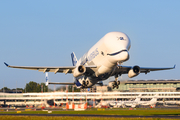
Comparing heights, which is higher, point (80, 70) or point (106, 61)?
point (106, 61)

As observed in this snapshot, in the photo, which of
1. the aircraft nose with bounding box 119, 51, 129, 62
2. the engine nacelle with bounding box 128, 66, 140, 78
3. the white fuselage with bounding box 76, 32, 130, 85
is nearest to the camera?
the aircraft nose with bounding box 119, 51, 129, 62

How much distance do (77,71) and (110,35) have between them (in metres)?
8.92

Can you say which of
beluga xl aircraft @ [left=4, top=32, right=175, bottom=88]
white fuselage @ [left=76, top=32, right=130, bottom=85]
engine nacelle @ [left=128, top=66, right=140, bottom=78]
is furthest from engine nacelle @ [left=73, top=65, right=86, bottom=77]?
engine nacelle @ [left=128, top=66, right=140, bottom=78]

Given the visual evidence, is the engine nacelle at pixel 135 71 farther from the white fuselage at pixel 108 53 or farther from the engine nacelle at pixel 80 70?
the engine nacelle at pixel 80 70

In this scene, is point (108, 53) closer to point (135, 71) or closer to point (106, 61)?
point (106, 61)

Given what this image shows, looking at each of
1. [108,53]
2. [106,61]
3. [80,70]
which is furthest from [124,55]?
[80,70]

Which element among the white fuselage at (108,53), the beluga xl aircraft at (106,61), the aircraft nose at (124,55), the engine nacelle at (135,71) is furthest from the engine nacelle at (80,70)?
the aircraft nose at (124,55)

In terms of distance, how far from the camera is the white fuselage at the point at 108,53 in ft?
120

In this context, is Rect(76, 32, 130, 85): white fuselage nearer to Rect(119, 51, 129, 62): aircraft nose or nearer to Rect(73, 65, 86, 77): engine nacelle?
Rect(119, 51, 129, 62): aircraft nose

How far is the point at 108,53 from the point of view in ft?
126

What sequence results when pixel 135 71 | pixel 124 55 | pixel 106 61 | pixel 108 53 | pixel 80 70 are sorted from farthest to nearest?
pixel 135 71 < pixel 80 70 < pixel 106 61 < pixel 108 53 < pixel 124 55

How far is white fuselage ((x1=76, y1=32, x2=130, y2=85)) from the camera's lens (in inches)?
1443

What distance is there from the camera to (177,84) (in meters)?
A: 173

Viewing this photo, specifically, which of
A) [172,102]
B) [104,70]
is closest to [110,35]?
[104,70]
